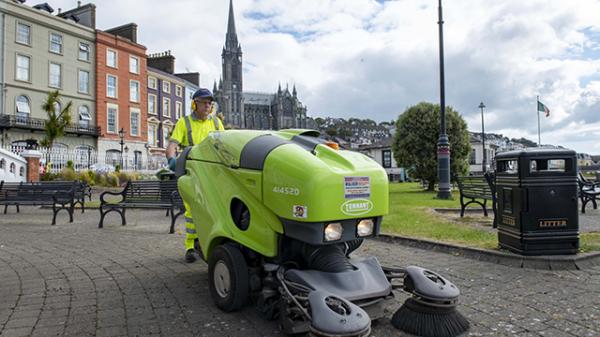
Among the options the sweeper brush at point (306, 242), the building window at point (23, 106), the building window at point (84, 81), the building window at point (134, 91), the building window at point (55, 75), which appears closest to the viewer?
the sweeper brush at point (306, 242)

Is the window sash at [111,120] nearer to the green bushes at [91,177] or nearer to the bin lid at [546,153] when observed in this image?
the green bushes at [91,177]

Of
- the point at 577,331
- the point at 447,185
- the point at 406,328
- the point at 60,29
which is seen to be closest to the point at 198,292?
the point at 406,328

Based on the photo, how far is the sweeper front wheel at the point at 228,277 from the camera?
114 inches

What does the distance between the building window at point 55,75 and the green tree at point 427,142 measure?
97.7 feet

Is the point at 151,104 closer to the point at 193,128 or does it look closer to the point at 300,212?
the point at 193,128

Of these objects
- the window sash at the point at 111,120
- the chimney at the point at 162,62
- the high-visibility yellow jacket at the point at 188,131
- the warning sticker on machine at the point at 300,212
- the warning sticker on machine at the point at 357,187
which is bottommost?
the warning sticker on machine at the point at 300,212

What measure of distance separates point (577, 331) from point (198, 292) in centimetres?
297

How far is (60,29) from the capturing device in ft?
113

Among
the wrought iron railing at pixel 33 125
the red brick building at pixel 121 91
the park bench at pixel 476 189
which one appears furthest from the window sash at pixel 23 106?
the park bench at pixel 476 189

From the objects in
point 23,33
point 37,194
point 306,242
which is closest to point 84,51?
point 23,33

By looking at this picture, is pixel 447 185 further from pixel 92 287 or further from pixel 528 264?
pixel 92 287

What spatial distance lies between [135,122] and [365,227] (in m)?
42.8

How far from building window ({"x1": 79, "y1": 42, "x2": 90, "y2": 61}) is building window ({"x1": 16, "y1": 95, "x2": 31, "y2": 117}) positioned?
6276 mm

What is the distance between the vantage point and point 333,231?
253 cm
